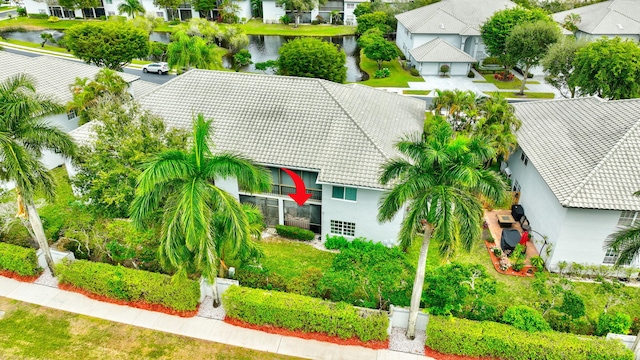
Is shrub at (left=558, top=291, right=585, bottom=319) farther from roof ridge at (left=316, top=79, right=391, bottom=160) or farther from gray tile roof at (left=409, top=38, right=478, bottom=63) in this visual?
gray tile roof at (left=409, top=38, right=478, bottom=63)

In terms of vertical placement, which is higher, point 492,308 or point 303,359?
point 492,308

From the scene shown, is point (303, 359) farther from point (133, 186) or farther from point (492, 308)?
point (133, 186)

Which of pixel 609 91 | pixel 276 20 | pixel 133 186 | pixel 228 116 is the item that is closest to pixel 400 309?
pixel 133 186

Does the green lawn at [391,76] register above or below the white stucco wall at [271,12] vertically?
below

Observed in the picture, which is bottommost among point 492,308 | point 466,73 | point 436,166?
point 492,308

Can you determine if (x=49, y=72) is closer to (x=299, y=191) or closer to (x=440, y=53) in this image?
(x=299, y=191)

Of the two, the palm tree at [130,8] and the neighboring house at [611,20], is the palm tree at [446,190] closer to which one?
the neighboring house at [611,20]

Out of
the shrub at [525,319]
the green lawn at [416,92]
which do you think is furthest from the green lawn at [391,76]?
the shrub at [525,319]
